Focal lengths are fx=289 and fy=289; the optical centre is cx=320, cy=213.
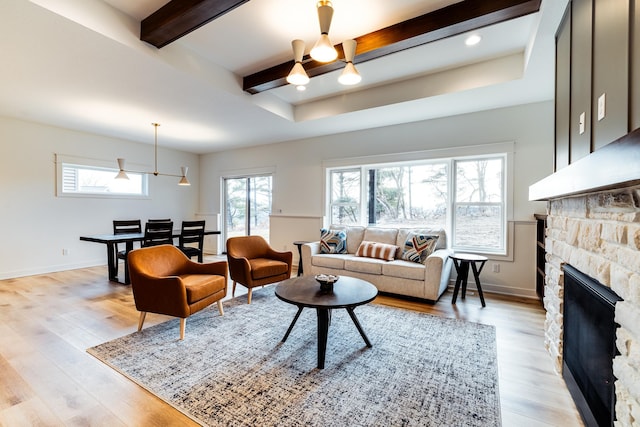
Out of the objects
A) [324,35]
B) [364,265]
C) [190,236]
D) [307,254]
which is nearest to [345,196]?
[307,254]

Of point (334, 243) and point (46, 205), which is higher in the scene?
point (46, 205)

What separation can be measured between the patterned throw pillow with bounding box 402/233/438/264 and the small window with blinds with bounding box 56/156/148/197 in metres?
4.83

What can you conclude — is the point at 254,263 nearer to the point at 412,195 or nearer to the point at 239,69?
the point at 239,69

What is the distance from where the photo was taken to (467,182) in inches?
163

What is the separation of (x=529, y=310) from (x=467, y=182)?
5.89ft

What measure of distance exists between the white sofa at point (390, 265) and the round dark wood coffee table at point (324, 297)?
42.2 inches

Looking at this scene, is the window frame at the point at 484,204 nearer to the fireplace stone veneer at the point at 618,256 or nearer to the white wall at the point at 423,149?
the white wall at the point at 423,149

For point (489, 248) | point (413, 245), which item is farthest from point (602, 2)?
point (489, 248)

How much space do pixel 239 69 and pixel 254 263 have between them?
2.30 m

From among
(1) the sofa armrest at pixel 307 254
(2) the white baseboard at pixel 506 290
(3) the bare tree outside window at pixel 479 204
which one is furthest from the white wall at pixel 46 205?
(2) the white baseboard at pixel 506 290

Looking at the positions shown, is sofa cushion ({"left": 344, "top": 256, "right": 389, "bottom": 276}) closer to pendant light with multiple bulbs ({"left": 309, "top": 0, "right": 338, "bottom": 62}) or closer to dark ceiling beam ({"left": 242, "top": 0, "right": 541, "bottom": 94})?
dark ceiling beam ({"left": 242, "top": 0, "right": 541, "bottom": 94})

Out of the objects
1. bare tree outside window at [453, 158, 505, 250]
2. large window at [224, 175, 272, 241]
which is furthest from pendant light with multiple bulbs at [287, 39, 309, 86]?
large window at [224, 175, 272, 241]

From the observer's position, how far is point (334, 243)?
4.44 meters

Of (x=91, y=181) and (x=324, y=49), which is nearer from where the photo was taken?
(x=324, y=49)
